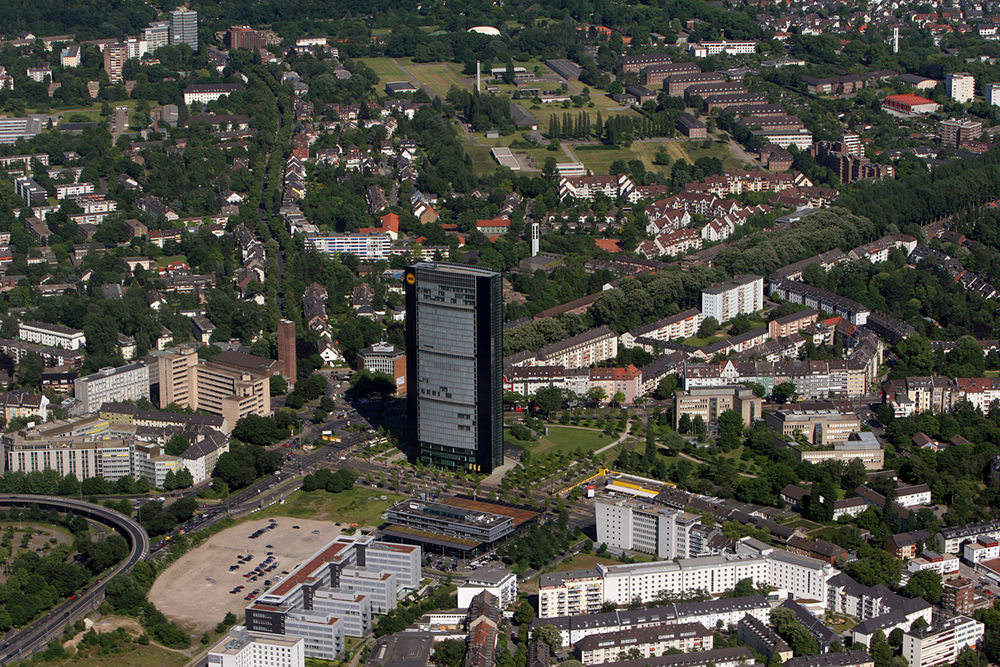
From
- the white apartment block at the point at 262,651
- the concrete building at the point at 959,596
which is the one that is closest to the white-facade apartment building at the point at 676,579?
the concrete building at the point at 959,596

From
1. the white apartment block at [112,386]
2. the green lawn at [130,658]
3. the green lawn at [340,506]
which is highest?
the white apartment block at [112,386]

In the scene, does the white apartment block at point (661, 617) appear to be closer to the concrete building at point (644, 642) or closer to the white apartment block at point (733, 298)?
the concrete building at point (644, 642)

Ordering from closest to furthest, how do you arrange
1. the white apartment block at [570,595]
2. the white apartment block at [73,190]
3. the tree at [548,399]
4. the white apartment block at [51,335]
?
the white apartment block at [570,595] < the tree at [548,399] < the white apartment block at [51,335] < the white apartment block at [73,190]

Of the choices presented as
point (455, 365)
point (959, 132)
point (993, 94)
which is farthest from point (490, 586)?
point (993, 94)

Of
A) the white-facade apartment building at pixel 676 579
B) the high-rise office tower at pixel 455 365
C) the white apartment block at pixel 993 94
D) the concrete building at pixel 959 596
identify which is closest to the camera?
the concrete building at pixel 959 596

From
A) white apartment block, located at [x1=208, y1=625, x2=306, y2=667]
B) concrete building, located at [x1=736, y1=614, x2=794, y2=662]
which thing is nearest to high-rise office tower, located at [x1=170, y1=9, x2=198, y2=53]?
white apartment block, located at [x1=208, y1=625, x2=306, y2=667]

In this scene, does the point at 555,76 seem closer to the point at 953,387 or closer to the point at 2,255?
the point at 2,255
